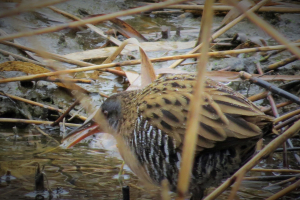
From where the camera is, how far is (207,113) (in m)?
2.75

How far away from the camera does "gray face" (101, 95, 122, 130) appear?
3.53 metres

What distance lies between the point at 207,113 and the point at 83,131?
1.41m

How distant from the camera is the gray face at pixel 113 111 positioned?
11.6ft

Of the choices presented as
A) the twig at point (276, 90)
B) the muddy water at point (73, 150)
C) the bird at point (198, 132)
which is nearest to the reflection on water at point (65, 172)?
the muddy water at point (73, 150)

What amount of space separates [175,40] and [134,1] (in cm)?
142

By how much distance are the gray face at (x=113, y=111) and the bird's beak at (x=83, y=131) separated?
125 mm

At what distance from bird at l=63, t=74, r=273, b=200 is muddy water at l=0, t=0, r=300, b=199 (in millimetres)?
455

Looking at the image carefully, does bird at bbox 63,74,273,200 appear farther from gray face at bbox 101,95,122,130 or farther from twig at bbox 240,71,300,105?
twig at bbox 240,71,300,105

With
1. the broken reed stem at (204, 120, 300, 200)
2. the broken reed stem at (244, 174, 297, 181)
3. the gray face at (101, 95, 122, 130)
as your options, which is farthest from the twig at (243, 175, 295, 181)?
the broken reed stem at (204, 120, 300, 200)

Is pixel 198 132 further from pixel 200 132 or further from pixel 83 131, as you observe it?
pixel 83 131

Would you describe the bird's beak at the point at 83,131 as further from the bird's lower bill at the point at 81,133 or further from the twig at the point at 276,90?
the twig at the point at 276,90

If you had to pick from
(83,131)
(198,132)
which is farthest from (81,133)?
(198,132)

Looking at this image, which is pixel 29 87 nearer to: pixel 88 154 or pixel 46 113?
pixel 46 113

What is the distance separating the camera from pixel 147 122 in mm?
2979
